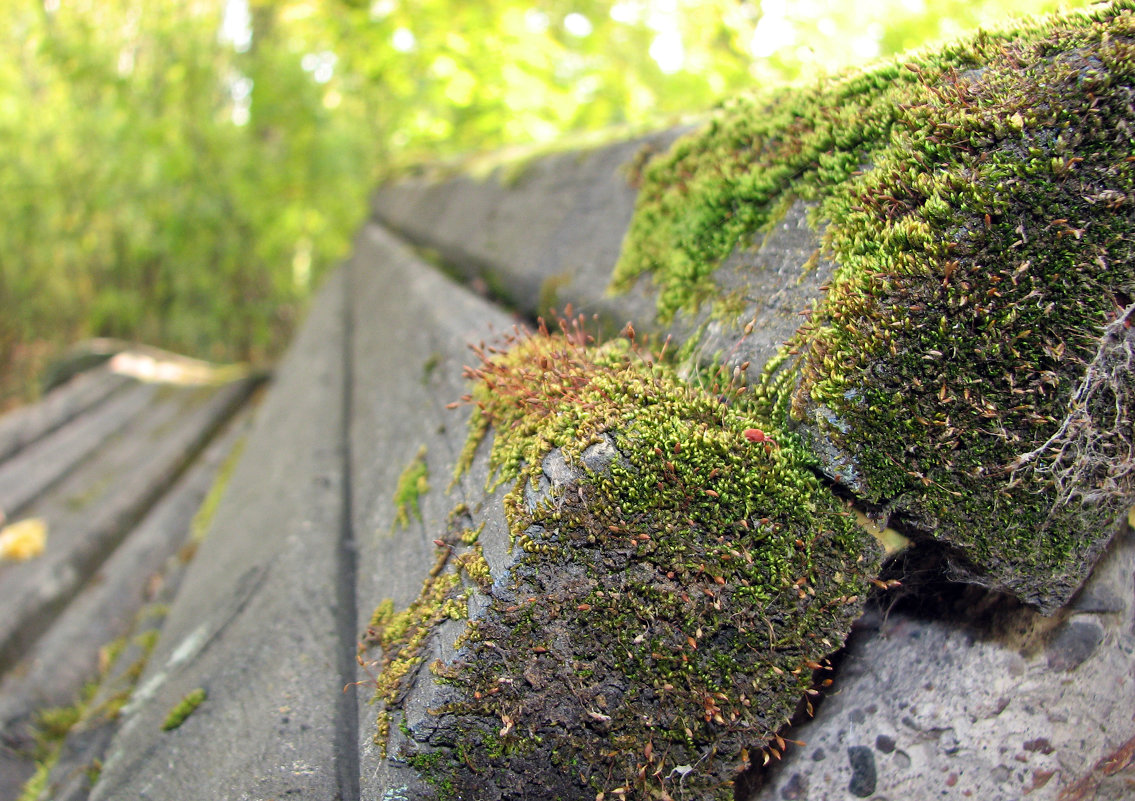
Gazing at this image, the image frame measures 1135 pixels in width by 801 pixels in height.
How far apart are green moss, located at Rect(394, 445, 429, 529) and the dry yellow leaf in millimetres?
2672

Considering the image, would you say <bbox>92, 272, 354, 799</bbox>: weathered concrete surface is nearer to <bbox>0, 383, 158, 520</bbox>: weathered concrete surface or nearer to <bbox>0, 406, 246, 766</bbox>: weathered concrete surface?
<bbox>0, 406, 246, 766</bbox>: weathered concrete surface

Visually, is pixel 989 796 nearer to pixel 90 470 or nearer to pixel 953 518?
pixel 953 518

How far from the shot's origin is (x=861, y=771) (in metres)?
1.38

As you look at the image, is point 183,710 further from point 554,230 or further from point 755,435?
point 554,230

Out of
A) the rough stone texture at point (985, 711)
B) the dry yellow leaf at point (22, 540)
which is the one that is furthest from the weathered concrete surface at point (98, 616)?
the rough stone texture at point (985, 711)

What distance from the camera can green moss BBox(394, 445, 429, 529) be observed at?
1.72m

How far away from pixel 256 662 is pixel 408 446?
672 millimetres

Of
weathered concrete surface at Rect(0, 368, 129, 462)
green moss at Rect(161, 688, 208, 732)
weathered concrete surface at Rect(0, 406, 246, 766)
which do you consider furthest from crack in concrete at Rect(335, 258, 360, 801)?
weathered concrete surface at Rect(0, 368, 129, 462)

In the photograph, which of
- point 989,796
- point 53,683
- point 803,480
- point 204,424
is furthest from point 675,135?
point 204,424

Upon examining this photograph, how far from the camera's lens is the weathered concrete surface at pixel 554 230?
2295 millimetres

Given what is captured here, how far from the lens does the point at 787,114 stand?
5.45 ft

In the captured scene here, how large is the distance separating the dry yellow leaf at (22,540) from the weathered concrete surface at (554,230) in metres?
2.50

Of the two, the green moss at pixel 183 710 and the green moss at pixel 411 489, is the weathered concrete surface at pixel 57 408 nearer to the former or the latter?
the green moss at pixel 183 710

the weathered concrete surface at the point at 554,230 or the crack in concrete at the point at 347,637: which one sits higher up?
the weathered concrete surface at the point at 554,230
